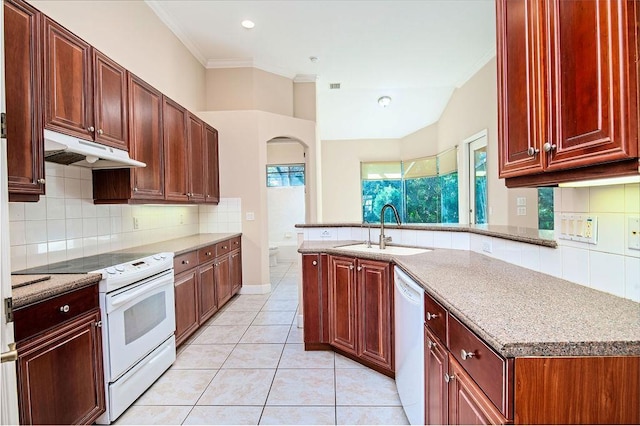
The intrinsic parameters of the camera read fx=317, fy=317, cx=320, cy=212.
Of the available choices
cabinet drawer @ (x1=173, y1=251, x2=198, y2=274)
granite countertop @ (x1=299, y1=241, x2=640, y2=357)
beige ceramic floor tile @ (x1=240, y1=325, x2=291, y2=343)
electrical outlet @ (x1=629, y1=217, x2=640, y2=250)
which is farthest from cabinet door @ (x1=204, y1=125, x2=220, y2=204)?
electrical outlet @ (x1=629, y1=217, x2=640, y2=250)

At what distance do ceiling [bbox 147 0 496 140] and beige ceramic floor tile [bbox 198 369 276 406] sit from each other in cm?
348

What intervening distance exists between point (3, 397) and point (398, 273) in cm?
172

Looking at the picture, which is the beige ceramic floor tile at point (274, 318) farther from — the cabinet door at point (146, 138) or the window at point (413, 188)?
the window at point (413, 188)

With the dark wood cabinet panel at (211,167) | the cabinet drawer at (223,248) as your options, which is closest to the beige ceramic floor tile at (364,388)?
the cabinet drawer at (223,248)

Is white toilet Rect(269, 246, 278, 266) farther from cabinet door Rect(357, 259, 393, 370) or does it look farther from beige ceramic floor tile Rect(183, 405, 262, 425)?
beige ceramic floor tile Rect(183, 405, 262, 425)

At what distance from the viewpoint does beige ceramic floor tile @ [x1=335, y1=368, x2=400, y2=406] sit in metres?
1.97

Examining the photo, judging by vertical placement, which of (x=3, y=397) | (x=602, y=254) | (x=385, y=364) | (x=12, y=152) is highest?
(x=12, y=152)

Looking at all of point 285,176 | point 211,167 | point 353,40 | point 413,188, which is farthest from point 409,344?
point 285,176

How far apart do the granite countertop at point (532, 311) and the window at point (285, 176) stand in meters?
5.73

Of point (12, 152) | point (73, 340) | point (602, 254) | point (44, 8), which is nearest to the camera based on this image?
point (602, 254)

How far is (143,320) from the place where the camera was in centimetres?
210

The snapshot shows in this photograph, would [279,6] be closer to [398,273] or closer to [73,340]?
[398,273]

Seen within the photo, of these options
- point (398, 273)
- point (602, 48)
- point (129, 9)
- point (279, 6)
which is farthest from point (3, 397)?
point (279, 6)

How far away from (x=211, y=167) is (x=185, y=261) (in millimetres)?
1710
